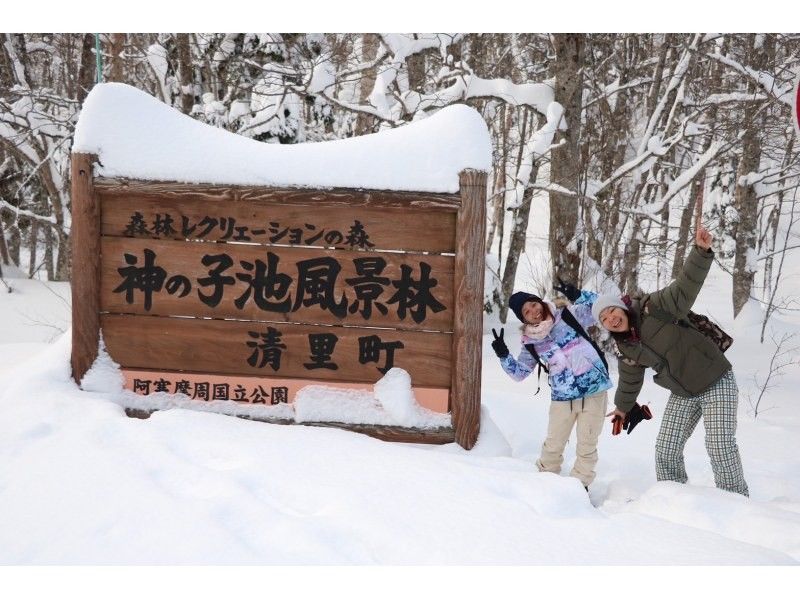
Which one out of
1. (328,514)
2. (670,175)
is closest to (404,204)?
(328,514)

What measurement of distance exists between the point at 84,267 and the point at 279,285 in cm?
113

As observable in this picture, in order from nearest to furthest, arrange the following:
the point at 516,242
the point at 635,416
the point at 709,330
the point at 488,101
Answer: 1. the point at 709,330
2. the point at 635,416
3. the point at 488,101
4. the point at 516,242

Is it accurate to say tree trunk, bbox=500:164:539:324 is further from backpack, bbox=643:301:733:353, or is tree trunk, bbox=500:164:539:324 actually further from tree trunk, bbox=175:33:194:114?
backpack, bbox=643:301:733:353

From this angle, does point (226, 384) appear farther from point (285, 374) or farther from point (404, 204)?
point (404, 204)

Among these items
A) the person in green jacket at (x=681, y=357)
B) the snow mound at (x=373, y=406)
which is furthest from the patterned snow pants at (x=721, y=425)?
the snow mound at (x=373, y=406)

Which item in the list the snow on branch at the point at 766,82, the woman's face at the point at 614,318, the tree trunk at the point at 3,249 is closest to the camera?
the woman's face at the point at 614,318

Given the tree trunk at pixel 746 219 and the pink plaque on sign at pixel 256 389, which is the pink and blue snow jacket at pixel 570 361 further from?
the tree trunk at pixel 746 219

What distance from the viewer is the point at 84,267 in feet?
12.6

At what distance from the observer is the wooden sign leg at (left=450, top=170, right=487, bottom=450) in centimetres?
367

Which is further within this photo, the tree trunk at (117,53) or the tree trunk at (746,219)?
the tree trunk at (746,219)

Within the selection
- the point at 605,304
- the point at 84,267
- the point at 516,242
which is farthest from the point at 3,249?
the point at 605,304

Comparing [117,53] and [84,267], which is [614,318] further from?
[117,53]

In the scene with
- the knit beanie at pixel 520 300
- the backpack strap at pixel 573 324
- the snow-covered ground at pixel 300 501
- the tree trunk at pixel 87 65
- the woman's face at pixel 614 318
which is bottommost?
the snow-covered ground at pixel 300 501

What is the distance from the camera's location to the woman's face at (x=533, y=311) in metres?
3.62
